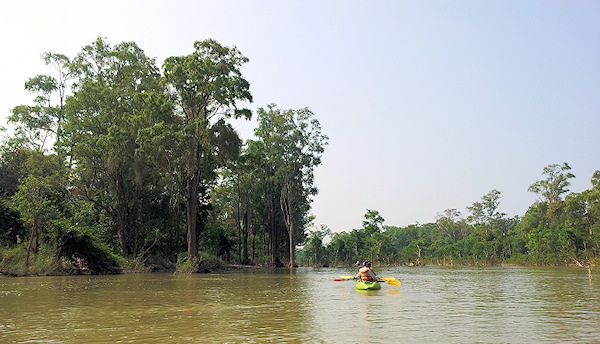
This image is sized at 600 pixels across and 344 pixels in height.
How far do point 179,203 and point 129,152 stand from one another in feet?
25.0

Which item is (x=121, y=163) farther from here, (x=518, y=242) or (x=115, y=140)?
(x=518, y=242)

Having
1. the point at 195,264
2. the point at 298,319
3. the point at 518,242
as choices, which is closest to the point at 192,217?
the point at 195,264

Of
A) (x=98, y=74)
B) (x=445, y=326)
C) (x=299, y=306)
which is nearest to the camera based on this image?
(x=445, y=326)

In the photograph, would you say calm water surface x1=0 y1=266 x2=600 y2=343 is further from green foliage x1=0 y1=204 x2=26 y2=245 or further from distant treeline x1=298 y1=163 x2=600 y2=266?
distant treeline x1=298 y1=163 x2=600 y2=266

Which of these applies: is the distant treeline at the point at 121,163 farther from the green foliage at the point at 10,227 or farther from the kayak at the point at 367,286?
the kayak at the point at 367,286

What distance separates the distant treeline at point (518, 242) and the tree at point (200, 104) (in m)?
35.1

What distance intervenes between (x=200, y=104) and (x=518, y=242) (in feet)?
191

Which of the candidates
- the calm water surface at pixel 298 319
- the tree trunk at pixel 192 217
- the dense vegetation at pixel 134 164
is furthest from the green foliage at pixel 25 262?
the calm water surface at pixel 298 319

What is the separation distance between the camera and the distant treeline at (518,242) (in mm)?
58487

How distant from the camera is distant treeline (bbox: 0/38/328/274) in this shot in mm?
28781

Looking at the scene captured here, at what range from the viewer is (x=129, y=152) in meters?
36.7

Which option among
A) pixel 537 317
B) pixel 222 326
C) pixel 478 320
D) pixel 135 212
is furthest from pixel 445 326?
pixel 135 212

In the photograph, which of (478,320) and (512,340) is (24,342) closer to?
(512,340)

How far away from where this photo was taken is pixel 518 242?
7388cm
